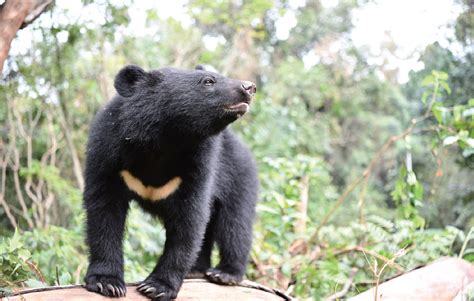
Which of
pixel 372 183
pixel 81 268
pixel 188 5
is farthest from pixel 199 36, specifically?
pixel 81 268

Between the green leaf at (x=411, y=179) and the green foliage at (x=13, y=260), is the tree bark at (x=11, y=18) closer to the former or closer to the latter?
the green foliage at (x=13, y=260)

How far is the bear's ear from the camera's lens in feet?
9.60

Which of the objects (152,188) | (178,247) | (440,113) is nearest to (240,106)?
(152,188)

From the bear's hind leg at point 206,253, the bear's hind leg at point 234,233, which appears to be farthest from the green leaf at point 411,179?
the bear's hind leg at point 206,253

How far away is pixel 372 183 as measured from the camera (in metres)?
12.3

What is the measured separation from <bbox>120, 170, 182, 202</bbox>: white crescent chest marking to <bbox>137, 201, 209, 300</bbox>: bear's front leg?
0.10m

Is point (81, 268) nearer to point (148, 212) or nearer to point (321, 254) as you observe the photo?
point (148, 212)

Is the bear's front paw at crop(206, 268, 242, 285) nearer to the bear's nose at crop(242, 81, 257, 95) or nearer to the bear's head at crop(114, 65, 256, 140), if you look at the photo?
Answer: the bear's head at crop(114, 65, 256, 140)

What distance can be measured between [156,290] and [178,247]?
28cm

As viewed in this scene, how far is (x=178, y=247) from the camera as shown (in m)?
2.91

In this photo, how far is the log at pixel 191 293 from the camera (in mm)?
2354

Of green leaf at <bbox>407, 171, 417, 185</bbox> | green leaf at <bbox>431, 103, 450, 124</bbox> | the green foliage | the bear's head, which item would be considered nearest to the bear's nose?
the bear's head

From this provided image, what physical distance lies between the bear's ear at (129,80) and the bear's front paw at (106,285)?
903mm

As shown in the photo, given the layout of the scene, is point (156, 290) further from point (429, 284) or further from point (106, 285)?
point (429, 284)
